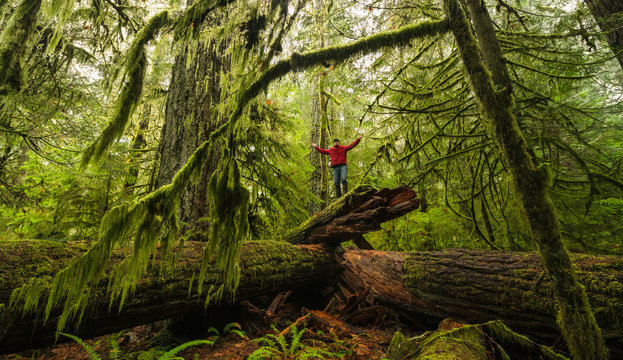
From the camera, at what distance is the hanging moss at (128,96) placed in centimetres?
240

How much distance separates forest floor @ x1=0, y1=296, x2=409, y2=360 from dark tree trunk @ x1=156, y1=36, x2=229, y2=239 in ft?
4.67

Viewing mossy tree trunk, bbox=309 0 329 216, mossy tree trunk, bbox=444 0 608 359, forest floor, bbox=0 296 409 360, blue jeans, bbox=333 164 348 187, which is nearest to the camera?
mossy tree trunk, bbox=444 0 608 359

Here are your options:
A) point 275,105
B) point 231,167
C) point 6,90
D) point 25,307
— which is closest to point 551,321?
point 231,167

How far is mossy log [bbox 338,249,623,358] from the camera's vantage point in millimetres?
2895

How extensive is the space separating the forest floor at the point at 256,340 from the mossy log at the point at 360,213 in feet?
4.76

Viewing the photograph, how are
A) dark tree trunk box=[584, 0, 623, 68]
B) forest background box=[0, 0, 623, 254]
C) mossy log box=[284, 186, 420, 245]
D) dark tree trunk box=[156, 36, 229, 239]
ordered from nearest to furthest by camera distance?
forest background box=[0, 0, 623, 254], dark tree trunk box=[156, 36, 229, 239], mossy log box=[284, 186, 420, 245], dark tree trunk box=[584, 0, 623, 68]

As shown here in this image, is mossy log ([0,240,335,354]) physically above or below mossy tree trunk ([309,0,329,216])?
below

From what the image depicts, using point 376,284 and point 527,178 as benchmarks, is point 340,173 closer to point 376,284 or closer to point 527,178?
point 376,284

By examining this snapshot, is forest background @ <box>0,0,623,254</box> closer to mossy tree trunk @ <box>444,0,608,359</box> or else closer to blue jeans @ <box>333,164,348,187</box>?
mossy tree trunk @ <box>444,0,608,359</box>

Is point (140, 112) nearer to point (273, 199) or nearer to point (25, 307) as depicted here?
point (273, 199)

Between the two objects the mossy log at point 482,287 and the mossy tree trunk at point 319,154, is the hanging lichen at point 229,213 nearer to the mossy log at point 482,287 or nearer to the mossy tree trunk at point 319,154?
the mossy log at point 482,287

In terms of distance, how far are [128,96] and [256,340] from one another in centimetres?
316

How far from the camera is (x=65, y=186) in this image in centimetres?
550

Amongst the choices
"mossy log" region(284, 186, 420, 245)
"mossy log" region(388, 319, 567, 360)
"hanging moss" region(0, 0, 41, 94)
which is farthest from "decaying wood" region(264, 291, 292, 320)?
"hanging moss" region(0, 0, 41, 94)
